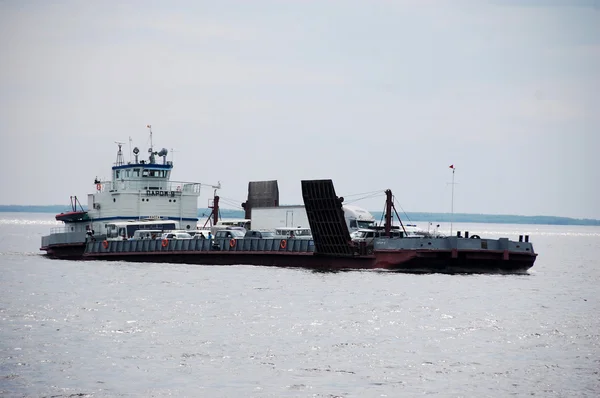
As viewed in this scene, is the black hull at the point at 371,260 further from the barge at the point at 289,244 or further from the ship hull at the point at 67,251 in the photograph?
the ship hull at the point at 67,251

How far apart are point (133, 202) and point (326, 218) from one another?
19428mm

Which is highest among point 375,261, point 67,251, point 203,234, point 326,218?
point 326,218

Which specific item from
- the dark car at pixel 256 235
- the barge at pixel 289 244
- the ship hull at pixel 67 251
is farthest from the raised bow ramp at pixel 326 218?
the ship hull at pixel 67 251

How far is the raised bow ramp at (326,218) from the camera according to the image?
5906 cm

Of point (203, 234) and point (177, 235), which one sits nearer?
point (203, 234)

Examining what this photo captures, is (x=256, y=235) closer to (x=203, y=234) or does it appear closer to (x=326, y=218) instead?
(x=203, y=234)

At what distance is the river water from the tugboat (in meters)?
16.5

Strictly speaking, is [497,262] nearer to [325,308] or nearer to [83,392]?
[325,308]

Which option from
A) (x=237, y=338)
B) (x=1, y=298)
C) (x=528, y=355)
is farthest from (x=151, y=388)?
(x=1, y=298)

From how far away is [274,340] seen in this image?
109 ft

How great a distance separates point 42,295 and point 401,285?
722 inches

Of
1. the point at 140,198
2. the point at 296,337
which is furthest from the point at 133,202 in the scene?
the point at 296,337

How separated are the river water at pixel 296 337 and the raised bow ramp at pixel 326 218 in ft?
11.2

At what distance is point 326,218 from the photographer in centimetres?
5956
